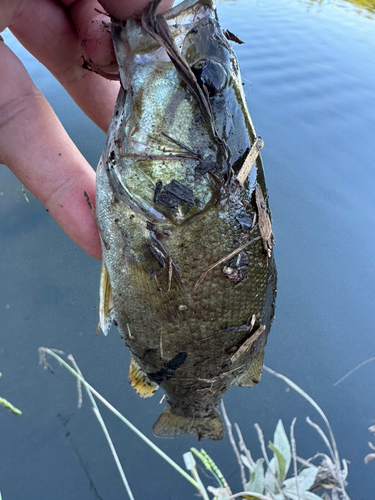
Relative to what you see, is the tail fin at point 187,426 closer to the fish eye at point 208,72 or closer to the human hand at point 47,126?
the human hand at point 47,126

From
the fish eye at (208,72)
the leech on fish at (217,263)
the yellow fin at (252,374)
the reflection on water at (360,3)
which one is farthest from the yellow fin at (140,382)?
the reflection on water at (360,3)

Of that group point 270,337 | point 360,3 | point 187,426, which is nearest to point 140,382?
point 187,426

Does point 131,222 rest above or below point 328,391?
above

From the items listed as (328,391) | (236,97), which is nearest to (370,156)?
(328,391)

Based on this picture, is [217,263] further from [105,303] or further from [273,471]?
[273,471]

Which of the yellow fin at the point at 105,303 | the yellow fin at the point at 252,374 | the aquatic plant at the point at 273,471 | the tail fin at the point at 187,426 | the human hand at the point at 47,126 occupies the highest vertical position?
the human hand at the point at 47,126

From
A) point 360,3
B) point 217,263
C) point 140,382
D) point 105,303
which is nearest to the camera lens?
point 217,263

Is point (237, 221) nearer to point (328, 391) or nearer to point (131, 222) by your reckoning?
point (131, 222)
